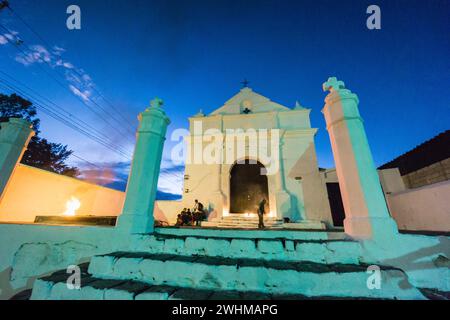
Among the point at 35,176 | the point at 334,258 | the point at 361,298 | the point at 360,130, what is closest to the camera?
the point at 361,298

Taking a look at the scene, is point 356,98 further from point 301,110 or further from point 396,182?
point 396,182

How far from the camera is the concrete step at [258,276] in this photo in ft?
5.93

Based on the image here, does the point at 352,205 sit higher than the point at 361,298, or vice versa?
the point at 352,205

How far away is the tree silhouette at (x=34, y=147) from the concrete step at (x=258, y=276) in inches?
700

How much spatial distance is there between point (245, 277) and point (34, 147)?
24659 mm

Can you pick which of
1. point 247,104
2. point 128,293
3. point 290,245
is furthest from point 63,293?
point 247,104

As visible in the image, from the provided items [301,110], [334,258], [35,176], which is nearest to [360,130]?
[334,258]

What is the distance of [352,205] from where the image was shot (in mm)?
2848

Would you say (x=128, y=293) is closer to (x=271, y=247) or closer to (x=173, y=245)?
(x=173, y=245)

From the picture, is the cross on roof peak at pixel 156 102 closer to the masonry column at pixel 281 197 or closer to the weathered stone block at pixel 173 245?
the weathered stone block at pixel 173 245

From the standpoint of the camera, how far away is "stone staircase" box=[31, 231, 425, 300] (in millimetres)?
1770

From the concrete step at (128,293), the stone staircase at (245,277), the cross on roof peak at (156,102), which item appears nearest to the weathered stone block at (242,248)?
the stone staircase at (245,277)

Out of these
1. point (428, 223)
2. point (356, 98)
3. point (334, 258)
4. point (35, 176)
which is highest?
point (356, 98)
